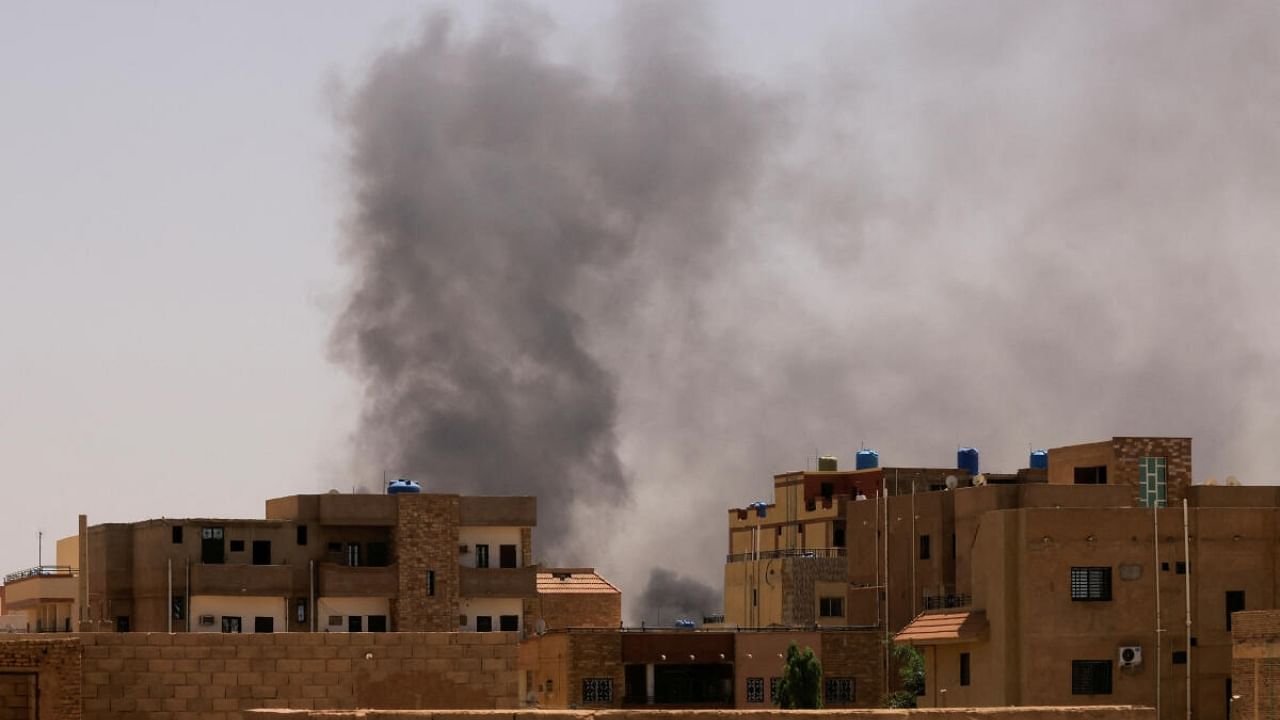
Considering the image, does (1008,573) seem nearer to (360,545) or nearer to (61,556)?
(360,545)

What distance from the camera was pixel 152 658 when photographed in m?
38.2

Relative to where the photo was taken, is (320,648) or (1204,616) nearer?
(320,648)

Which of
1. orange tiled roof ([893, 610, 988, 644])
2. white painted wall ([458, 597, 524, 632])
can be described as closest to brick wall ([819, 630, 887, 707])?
white painted wall ([458, 597, 524, 632])

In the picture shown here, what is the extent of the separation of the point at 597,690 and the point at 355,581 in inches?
484

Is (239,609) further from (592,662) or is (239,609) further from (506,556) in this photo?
(592,662)

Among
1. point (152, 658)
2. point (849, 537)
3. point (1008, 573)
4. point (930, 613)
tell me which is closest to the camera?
point (152, 658)

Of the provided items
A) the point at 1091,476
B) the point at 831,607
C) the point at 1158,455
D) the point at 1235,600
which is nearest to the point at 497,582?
the point at 831,607

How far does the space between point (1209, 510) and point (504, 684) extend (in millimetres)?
48966

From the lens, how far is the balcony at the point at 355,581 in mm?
108438

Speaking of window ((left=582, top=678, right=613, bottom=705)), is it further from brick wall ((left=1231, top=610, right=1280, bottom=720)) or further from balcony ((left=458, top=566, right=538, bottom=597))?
brick wall ((left=1231, top=610, right=1280, bottom=720))

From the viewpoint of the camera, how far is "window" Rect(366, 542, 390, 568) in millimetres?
110938

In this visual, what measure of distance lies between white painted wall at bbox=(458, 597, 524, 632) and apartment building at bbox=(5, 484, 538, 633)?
1.9 inches

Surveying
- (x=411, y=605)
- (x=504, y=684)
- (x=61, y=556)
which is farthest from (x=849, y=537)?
(x=504, y=684)

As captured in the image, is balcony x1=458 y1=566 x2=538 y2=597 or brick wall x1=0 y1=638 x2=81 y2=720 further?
balcony x1=458 y1=566 x2=538 y2=597
